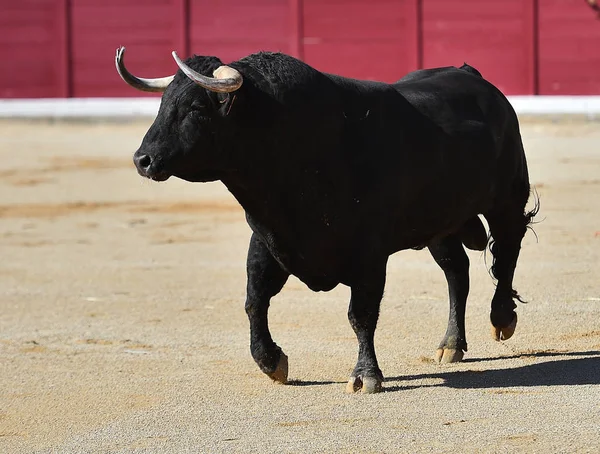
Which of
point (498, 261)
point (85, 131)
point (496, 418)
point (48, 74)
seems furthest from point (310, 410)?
point (48, 74)

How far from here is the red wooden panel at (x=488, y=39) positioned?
607 inches

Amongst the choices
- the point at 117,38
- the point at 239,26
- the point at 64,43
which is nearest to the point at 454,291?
the point at 239,26

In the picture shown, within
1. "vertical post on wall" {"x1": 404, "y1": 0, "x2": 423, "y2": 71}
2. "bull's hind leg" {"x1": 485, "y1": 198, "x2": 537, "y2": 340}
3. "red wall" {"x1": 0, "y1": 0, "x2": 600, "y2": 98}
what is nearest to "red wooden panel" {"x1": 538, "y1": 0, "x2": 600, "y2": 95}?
"red wall" {"x1": 0, "y1": 0, "x2": 600, "y2": 98}

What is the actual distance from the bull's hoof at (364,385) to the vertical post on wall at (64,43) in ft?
40.5

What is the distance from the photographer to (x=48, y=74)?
649 inches

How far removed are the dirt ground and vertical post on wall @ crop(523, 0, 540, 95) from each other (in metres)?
5.62

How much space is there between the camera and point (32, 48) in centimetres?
1658

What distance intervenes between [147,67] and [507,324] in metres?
11.3

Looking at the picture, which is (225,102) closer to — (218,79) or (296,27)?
(218,79)

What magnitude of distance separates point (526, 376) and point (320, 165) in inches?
40.1

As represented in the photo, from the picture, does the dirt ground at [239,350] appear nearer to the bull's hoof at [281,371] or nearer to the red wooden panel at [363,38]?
the bull's hoof at [281,371]

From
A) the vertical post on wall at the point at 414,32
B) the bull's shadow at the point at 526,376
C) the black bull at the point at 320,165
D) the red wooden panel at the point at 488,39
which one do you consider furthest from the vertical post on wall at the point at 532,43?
the bull's shadow at the point at 526,376

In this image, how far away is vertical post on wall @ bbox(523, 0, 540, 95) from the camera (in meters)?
15.3

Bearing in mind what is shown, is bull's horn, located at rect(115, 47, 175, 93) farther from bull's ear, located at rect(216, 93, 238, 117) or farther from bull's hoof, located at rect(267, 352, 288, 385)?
bull's hoof, located at rect(267, 352, 288, 385)
